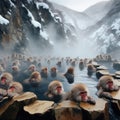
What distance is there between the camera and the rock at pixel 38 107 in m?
8.48

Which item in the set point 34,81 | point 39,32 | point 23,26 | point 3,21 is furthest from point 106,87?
point 39,32

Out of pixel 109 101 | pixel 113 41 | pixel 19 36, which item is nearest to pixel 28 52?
pixel 19 36

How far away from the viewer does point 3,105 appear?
8.97 m

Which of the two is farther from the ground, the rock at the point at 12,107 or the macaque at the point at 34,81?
the macaque at the point at 34,81

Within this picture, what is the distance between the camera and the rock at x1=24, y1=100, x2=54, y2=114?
334 inches

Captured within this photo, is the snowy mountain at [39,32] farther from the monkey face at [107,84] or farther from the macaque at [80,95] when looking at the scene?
the macaque at [80,95]

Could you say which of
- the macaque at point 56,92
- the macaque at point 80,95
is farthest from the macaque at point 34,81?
the macaque at point 80,95

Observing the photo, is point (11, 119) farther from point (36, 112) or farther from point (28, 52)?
point (28, 52)


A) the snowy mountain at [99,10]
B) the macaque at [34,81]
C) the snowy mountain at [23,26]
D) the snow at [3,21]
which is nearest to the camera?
the macaque at [34,81]

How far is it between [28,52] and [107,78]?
3141cm

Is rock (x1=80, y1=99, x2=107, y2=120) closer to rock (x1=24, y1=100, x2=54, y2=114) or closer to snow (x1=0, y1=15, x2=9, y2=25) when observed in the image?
rock (x1=24, y1=100, x2=54, y2=114)

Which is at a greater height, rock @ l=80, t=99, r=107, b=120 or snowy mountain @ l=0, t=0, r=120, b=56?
snowy mountain @ l=0, t=0, r=120, b=56

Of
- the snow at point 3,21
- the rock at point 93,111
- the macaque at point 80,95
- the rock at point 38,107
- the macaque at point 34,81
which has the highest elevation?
the snow at point 3,21

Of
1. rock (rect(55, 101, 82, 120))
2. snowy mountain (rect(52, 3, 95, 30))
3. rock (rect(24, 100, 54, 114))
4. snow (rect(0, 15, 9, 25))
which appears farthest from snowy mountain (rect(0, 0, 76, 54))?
snowy mountain (rect(52, 3, 95, 30))
